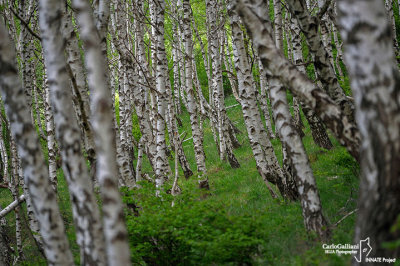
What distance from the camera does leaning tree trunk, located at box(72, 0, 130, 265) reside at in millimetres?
2748

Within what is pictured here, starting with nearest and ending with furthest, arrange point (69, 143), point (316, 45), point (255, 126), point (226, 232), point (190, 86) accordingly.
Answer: point (69, 143), point (226, 232), point (316, 45), point (255, 126), point (190, 86)

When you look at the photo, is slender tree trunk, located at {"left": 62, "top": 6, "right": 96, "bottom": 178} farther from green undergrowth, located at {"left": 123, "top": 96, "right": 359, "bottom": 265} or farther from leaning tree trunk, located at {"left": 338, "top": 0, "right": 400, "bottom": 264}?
leaning tree trunk, located at {"left": 338, "top": 0, "right": 400, "bottom": 264}

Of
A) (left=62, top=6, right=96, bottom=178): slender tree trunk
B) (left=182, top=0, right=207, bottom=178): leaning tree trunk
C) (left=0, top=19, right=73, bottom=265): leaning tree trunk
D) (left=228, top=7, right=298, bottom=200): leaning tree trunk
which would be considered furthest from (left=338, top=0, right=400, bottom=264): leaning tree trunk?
(left=182, top=0, right=207, bottom=178): leaning tree trunk

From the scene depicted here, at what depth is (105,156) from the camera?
2.86m

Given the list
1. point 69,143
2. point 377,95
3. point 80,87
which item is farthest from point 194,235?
point 377,95

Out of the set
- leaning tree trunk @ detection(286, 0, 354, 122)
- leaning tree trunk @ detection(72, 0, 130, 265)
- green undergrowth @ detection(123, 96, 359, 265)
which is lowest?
green undergrowth @ detection(123, 96, 359, 265)

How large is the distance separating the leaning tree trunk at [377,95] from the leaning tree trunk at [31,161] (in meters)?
2.76

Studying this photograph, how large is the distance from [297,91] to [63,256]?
299 centimetres

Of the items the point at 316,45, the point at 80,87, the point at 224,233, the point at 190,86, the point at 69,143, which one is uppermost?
the point at 190,86

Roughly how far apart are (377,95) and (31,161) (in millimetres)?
2960

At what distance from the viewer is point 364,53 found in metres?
2.56

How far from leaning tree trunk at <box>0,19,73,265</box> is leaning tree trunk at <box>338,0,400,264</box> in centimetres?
276

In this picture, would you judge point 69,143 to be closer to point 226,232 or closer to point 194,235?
point 194,235

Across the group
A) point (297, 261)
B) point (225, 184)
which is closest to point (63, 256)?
point (297, 261)
